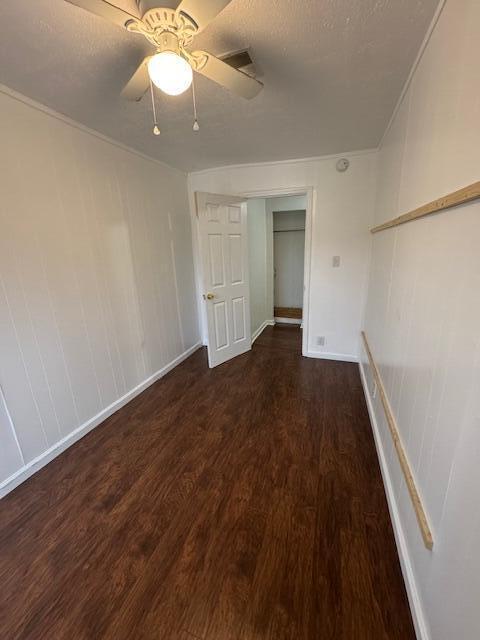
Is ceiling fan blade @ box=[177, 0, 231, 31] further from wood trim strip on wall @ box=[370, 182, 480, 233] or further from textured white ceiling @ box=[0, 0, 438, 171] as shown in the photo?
wood trim strip on wall @ box=[370, 182, 480, 233]

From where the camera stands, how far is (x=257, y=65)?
1.37 m

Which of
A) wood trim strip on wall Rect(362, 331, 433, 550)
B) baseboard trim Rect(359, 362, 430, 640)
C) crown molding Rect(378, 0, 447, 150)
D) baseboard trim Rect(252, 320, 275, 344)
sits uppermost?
crown molding Rect(378, 0, 447, 150)

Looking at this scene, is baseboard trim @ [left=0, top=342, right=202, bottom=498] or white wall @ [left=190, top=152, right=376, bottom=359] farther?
white wall @ [left=190, top=152, right=376, bottom=359]

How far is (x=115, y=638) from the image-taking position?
1000mm

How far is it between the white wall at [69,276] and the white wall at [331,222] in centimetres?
100

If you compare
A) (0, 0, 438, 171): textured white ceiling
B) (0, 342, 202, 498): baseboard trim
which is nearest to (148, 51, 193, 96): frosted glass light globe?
(0, 0, 438, 171): textured white ceiling

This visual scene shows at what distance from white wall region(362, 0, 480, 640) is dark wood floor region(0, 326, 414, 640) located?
27 cm

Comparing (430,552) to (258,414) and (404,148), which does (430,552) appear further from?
(404,148)

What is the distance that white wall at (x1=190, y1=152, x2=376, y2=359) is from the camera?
2.75 meters

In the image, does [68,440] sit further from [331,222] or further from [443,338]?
[331,222]

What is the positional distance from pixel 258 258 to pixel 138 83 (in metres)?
2.89

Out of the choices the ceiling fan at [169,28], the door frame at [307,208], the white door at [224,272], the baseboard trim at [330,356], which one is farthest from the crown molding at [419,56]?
the baseboard trim at [330,356]

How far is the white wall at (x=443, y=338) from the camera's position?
2.33 ft

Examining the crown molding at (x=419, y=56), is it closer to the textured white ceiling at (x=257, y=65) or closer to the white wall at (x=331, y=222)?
the textured white ceiling at (x=257, y=65)
